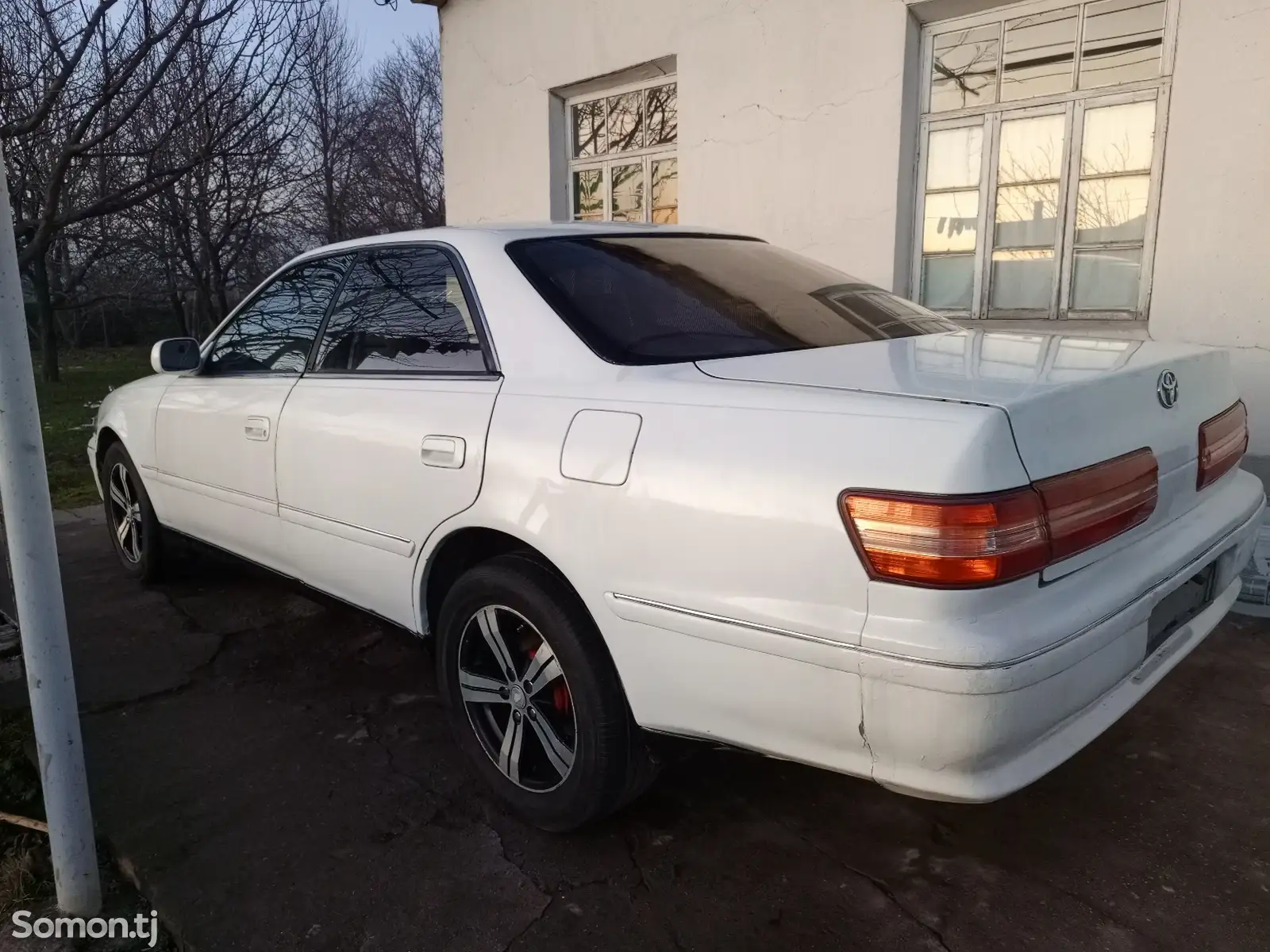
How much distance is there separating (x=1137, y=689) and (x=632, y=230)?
1976 millimetres

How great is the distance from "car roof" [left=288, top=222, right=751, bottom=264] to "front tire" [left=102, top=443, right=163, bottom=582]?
1.82m

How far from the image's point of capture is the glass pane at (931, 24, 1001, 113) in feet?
17.0

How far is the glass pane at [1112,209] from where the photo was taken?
15.6ft

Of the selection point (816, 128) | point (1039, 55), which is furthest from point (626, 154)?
point (1039, 55)

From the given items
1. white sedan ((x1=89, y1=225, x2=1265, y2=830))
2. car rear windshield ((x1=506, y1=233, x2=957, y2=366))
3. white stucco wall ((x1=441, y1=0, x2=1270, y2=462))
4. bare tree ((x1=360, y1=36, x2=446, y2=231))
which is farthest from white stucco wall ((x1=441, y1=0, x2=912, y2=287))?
Answer: bare tree ((x1=360, y1=36, x2=446, y2=231))

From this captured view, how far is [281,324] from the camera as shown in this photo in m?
3.53

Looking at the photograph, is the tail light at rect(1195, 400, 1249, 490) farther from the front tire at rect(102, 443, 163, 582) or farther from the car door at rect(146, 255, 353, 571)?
the front tire at rect(102, 443, 163, 582)

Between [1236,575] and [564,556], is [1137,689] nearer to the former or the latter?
[1236,575]

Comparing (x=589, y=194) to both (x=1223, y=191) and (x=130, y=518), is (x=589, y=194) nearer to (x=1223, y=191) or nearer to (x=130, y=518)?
(x=130, y=518)

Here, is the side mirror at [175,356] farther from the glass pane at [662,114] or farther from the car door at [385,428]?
the glass pane at [662,114]

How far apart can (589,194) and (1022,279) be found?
3923 mm

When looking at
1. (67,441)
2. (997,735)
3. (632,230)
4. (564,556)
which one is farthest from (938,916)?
(67,441)
